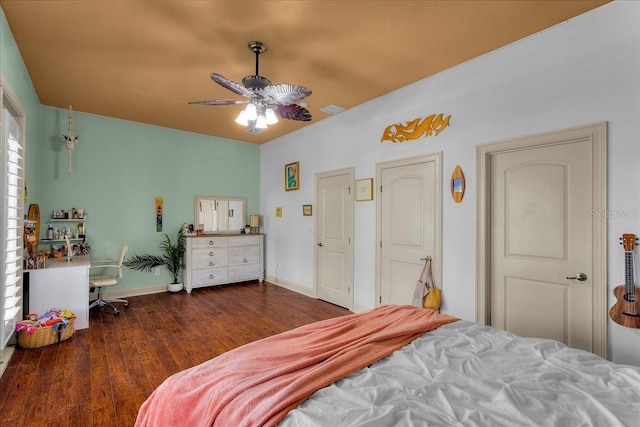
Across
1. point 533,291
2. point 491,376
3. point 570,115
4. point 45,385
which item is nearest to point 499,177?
point 570,115

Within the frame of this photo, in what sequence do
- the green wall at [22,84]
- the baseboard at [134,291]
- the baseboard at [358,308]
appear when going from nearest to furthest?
the green wall at [22,84] < the baseboard at [358,308] < the baseboard at [134,291]

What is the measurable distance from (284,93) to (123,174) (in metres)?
3.82

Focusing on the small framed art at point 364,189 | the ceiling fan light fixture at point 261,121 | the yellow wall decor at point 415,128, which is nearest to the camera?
the ceiling fan light fixture at point 261,121

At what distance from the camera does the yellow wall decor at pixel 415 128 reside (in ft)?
11.1

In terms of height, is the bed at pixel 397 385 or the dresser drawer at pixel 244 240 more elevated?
the dresser drawer at pixel 244 240

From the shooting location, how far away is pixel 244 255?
236 inches

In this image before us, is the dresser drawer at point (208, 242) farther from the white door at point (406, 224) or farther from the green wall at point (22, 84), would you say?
the white door at point (406, 224)

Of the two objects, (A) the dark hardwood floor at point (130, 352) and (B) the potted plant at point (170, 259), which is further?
(B) the potted plant at point (170, 259)

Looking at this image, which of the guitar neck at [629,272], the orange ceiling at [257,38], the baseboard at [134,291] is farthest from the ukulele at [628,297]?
the baseboard at [134,291]

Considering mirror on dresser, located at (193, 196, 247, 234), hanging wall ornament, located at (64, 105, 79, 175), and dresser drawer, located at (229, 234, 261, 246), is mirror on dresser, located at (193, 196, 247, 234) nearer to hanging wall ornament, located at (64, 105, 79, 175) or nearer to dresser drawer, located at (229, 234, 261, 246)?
dresser drawer, located at (229, 234, 261, 246)

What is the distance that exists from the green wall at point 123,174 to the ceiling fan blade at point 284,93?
9.74ft

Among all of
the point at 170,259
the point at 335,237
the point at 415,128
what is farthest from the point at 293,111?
the point at 170,259

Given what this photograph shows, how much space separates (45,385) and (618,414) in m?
3.50

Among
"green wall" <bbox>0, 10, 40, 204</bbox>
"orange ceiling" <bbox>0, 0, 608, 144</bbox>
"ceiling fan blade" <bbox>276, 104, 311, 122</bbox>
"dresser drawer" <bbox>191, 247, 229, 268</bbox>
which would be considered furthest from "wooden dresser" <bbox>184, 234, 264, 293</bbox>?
"ceiling fan blade" <bbox>276, 104, 311, 122</bbox>
